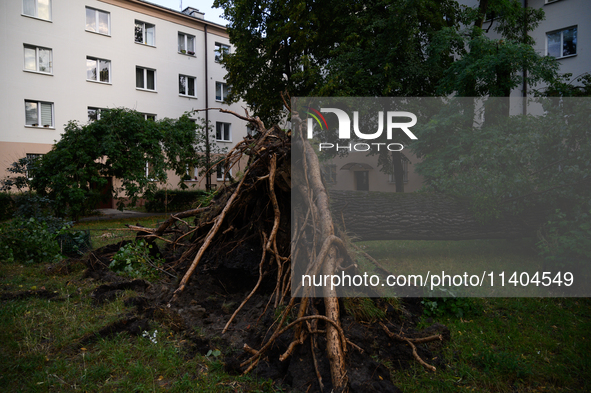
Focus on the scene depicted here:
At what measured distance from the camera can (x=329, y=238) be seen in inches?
128

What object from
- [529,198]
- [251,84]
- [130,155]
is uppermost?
[251,84]

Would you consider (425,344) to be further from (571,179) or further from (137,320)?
(571,179)

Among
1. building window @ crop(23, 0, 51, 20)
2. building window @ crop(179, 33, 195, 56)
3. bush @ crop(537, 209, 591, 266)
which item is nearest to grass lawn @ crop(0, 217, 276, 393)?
bush @ crop(537, 209, 591, 266)

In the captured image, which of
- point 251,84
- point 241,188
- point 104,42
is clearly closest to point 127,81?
point 104,42

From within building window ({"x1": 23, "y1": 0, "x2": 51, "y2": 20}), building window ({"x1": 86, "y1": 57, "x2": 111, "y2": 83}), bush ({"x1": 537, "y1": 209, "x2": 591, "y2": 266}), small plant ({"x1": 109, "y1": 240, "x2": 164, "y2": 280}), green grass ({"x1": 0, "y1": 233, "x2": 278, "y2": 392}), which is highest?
building window ({"x1": 23, "y1": 0, "x2": 51, "y2": 20})

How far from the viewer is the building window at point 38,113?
56.0 ft

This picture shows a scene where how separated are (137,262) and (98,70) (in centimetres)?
1769

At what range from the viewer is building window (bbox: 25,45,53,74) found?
17094 millimetres

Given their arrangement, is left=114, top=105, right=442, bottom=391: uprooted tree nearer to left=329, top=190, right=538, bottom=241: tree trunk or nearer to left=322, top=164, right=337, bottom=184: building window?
left=322, top=164, right=337, bottom=184: building window

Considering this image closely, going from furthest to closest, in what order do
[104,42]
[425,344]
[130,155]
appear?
1. [104,42]
2. [130,155]
3. [425,344]

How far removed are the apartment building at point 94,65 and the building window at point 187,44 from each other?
6 centimetres

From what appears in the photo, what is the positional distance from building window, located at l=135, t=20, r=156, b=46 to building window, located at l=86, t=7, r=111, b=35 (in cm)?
156

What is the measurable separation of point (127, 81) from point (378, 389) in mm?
21184

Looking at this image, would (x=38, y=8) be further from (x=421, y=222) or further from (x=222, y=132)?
(x=421, y=222)
